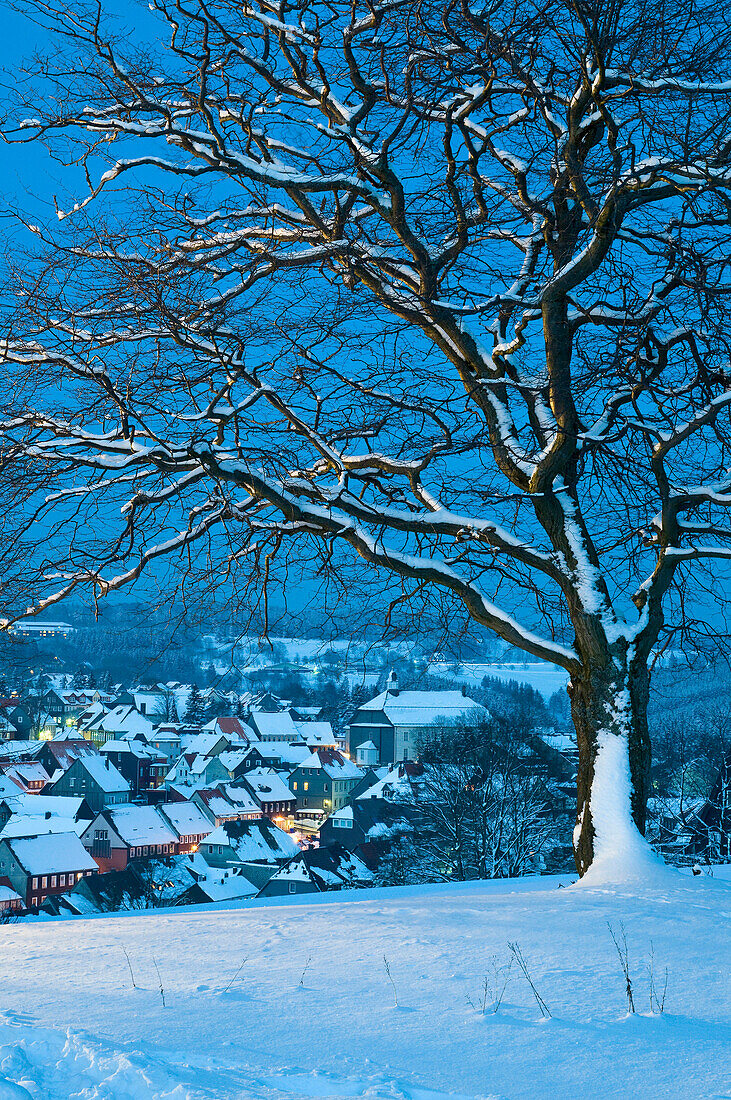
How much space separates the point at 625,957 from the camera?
4.05m

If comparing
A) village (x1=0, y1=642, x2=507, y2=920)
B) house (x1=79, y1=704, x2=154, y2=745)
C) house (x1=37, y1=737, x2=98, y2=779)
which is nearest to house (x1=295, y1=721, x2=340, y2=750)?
village (x1=0, y1=642, x2=507, y2=920)

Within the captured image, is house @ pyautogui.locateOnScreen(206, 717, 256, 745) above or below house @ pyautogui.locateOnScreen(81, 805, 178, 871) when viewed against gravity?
above

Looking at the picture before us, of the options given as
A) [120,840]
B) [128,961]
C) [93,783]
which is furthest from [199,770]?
[128,961]

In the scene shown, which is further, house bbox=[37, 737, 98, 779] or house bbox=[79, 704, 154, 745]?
house bbox=[79, 704, 154, 745]

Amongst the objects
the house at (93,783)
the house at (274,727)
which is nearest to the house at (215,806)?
the house at (93,783)

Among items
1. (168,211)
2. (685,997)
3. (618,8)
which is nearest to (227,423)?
(168,211)

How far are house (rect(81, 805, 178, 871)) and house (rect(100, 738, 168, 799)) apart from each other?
18642mm

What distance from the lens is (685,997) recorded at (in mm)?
3539

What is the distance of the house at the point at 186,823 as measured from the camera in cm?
4284

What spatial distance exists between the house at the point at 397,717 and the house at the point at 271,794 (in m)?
10.9

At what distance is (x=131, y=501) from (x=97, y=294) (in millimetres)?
1696

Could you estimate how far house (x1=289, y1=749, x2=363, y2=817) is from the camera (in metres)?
58.4

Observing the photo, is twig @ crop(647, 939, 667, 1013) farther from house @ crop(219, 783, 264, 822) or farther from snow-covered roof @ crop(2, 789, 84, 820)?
house @ crop(219, 783, 264, 822)

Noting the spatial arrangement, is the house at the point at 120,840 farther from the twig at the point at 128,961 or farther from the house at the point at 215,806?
the twig at the point at 128,961
